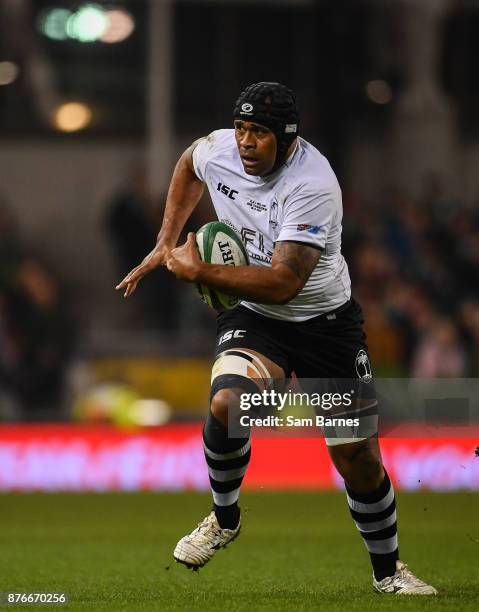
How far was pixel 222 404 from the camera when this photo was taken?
20.7 ft

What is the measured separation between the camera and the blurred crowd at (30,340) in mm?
15047

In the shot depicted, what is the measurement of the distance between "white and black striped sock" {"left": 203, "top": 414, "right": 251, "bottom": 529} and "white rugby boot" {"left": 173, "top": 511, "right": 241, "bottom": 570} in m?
0.03

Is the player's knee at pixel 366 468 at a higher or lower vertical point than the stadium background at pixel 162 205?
higher

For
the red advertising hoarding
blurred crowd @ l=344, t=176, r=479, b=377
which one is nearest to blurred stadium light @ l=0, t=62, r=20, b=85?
blurred crowd @ l=344, t=176, r=479, b=377

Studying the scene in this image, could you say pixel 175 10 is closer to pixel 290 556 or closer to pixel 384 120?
pixel 384 120

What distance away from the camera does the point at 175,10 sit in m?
20.5

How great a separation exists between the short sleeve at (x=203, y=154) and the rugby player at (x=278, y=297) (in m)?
0.02

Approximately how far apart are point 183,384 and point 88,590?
885cm

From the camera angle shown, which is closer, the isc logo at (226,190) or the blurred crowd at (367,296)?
the isc logo at (226,190)

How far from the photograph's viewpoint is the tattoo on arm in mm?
6219

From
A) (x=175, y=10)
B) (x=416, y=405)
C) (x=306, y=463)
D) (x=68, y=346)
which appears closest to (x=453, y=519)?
(x=416, y=405)

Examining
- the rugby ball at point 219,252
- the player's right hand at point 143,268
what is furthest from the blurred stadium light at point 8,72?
the rugby ball at point 219,252

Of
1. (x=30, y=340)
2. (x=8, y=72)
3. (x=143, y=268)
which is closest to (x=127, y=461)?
(x=30, y=340)

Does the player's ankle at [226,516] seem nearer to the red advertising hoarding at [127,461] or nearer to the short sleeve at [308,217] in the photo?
the short sleeve at [308,217]
